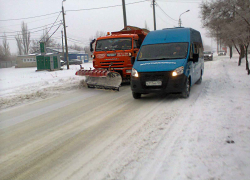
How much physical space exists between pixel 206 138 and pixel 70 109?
13.9 feet

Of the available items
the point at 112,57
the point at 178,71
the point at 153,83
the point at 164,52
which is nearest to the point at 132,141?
the point at 153,83

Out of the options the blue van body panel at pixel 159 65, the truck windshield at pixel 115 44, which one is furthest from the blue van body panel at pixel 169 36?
the truck windshield at pixel 115 44

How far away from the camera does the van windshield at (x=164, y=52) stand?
7.74m

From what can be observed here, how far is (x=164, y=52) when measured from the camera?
A: 798 centimetres

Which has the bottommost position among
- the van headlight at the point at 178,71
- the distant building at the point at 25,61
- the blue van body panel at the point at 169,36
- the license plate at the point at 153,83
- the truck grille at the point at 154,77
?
the license plate at the point at 153,83

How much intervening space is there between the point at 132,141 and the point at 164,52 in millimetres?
4702

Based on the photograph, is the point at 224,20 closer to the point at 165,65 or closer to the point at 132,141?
the point at 165,65

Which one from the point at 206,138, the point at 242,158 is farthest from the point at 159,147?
the point at 242,158

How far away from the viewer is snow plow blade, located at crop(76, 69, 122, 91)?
9523mm

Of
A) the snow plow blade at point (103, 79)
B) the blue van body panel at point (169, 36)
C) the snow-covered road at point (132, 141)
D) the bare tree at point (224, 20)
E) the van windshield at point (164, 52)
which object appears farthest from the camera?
the bare tree at point (224, 20)

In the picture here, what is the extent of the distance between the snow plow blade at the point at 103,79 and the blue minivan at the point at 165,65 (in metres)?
1.78

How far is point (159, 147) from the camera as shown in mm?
3719

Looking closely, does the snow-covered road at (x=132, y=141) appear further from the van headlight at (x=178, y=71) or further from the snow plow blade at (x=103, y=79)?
the snow plow blade at (x=103, y=79)

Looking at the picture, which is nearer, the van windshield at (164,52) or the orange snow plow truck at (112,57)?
the van windshield at (164,52)
